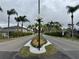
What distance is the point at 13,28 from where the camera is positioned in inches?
6900

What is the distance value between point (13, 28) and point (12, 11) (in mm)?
82639

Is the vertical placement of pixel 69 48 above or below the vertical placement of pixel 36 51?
below

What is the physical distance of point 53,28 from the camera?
195250 mm

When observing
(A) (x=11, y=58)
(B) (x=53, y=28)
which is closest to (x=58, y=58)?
(A) (x=11, y=58)

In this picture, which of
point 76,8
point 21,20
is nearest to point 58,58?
point 76,8

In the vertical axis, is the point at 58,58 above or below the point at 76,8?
below

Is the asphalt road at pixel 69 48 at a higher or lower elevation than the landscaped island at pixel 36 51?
lower

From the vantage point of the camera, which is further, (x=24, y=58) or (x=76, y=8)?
(x=76, y=8)

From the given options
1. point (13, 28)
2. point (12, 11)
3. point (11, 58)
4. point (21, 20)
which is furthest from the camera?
point (13, 28)

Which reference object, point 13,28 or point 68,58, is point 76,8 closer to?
point 68,58

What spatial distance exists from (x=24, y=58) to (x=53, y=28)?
17800 cm

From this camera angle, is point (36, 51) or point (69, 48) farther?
point (69, 48)

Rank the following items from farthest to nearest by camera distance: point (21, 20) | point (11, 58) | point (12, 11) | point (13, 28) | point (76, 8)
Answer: point (13, 28) → point (21, 20) → point (12, 11) → point (76, 8) → point (11, 58)

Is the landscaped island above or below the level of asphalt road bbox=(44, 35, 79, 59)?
above
